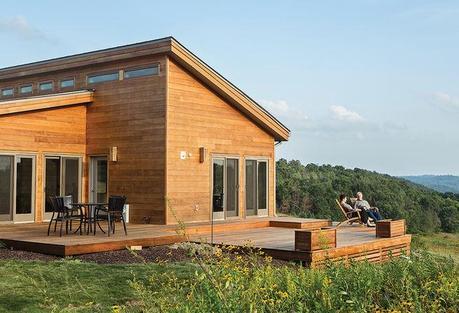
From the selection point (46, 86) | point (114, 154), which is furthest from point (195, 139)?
point (46, 86)

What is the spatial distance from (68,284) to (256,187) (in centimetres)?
983

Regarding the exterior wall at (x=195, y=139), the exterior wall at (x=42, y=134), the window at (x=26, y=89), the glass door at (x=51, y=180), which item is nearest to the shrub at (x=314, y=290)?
the exterior wall at (x=195, y=139)

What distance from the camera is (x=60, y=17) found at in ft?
53.6

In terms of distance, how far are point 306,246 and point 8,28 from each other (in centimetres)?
2199

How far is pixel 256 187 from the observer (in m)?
15.5

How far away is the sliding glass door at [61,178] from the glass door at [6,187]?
2.89 ft

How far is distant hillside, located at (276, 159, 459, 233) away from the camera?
121ft

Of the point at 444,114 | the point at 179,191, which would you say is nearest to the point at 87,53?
A: the point at 179,191

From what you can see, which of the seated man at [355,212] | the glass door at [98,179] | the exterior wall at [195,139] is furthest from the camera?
the glass door at [98,179]

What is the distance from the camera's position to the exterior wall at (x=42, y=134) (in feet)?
41.1

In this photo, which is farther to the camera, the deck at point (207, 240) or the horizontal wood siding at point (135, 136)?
the horizontal wood siding at point (135, 136)

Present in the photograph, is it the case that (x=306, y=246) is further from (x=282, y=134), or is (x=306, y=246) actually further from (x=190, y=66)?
(x=282, y=134)

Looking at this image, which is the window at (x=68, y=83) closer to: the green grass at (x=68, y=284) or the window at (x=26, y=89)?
the window at (x=26, y=89)

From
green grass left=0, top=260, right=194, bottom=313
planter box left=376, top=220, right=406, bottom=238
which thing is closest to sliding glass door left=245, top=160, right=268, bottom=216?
planter box left=376, top=220, right=406, bottom=238
